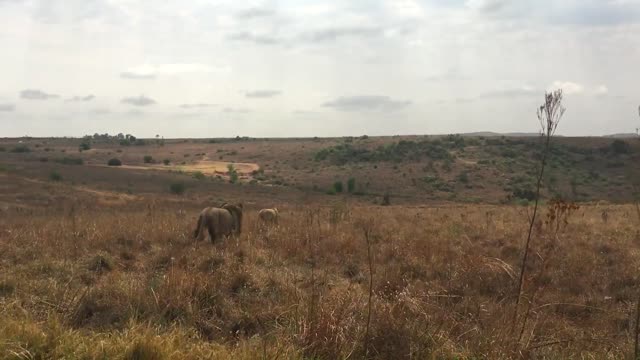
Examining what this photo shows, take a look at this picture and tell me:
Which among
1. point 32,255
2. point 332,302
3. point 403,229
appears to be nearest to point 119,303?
point 332,302

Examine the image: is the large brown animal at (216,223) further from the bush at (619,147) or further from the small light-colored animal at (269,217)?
A: the bush at (619,147)

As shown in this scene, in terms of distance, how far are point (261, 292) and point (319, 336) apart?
2.51m

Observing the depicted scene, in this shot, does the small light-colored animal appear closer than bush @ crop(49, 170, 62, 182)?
Yes

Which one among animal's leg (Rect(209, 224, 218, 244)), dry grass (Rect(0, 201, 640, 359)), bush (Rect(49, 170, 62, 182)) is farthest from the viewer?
bush (Rect(49, 170, 62, 182))

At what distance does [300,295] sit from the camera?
20.2 ft

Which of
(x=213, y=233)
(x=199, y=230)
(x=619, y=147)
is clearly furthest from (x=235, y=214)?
(x=619, y=147)

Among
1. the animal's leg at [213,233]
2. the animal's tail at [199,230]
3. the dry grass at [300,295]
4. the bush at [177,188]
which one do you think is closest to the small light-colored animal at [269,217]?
the dry grass at [300,295]

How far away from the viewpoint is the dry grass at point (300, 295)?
4508mm

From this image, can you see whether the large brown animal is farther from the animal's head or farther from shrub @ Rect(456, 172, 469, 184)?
shrub @ Rect(456, 172, 469, 184)

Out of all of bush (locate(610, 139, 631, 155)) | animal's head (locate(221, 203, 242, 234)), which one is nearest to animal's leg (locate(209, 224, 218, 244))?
animal's head (locate(221, 203, 242, 234))

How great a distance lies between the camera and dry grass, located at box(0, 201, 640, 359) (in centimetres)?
451

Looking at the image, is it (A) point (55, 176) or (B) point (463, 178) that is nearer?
(A) point (55, 176)

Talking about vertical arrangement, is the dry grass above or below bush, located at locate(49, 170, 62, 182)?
above

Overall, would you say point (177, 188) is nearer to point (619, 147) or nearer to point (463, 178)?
point (463, 178)
